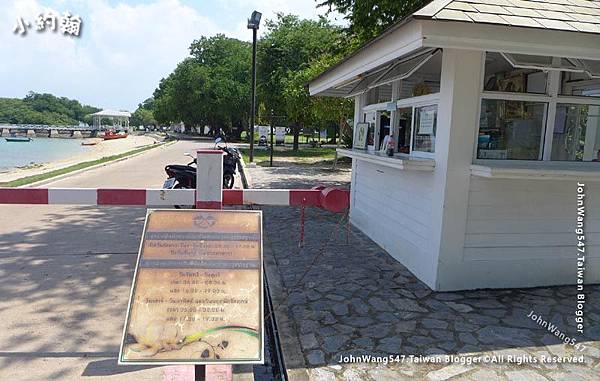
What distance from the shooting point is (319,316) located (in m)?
4.14

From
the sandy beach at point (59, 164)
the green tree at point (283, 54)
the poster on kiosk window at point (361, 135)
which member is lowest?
the sandy beach at point (59, 164)

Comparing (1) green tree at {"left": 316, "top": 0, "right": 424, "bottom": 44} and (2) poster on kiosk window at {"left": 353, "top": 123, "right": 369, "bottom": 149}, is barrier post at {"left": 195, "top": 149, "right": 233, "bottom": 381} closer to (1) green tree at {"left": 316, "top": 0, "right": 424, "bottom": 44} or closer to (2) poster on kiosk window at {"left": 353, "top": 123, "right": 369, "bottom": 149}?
(2) poster on kiosk window at {"left": 353, "top": 123, "right": 369, "bottom": 149}

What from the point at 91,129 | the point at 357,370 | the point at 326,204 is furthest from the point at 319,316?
the point at 91,129

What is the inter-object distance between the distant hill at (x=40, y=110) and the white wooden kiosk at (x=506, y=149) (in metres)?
119

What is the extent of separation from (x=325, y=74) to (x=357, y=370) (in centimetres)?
532

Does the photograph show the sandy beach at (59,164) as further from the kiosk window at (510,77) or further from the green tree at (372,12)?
the kiosk window at (510,77)

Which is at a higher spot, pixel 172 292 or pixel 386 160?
pixel 386 160

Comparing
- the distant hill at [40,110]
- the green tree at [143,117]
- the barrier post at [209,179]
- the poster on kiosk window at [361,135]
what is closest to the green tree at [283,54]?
the poster on kiosk window at [361,135]

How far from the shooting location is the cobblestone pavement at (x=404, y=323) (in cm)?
328

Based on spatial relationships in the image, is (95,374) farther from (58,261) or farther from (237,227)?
(58,261)

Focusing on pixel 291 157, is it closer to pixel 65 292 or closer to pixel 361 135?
pixel 361 135

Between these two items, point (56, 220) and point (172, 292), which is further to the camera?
point (56, 220)

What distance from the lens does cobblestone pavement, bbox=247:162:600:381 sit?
328 centimetres

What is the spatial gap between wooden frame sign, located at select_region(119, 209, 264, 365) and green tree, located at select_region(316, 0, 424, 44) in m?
6.69
